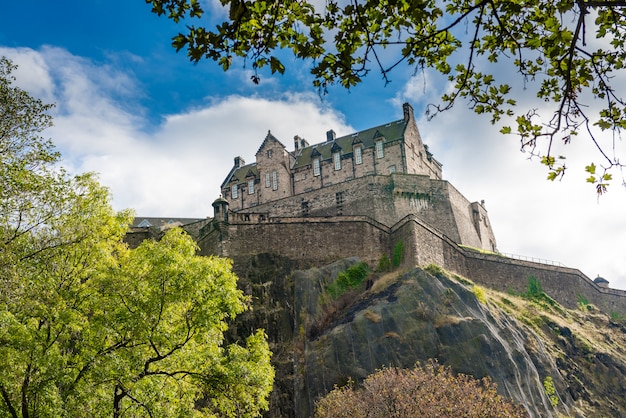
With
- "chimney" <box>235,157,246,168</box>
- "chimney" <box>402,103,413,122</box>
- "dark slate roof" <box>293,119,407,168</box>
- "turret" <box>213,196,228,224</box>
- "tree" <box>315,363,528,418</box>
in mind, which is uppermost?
"chimney" <box>402,103,413,122</box>

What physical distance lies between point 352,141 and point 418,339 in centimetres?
2982

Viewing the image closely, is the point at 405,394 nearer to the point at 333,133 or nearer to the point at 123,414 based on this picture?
the point at 123,414

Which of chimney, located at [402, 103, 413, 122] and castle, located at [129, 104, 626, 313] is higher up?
chimney, located at [402, 103, 413, 122]

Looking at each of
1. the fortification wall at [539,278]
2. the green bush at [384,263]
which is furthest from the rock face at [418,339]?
the fortification wall at [539,278]

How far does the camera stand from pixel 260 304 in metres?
36.4

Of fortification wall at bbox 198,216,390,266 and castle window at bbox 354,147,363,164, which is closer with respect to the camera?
fortification wall at bbox 198,216,390,266

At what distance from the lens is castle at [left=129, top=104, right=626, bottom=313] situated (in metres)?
40.7

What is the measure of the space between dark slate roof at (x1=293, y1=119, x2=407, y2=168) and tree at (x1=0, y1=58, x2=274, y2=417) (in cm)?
3808

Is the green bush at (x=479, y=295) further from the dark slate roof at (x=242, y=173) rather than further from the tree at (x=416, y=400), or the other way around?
the dark slate roof at (x=242, y=173)

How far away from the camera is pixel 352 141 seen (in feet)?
190

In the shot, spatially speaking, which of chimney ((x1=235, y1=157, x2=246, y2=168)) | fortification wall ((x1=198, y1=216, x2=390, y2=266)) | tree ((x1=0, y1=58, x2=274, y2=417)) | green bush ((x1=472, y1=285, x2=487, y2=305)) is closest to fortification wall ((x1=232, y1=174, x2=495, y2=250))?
fortification wall ((x1=198, y1=216, x2=390, y2=266))

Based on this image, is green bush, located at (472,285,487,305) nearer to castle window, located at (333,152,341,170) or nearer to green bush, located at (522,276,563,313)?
green bush, located at (522,276,563,313)

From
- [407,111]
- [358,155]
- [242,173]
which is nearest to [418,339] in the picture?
[358,155]

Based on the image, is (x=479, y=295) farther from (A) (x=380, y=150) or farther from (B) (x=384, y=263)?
(A) (x=380, y=150)
